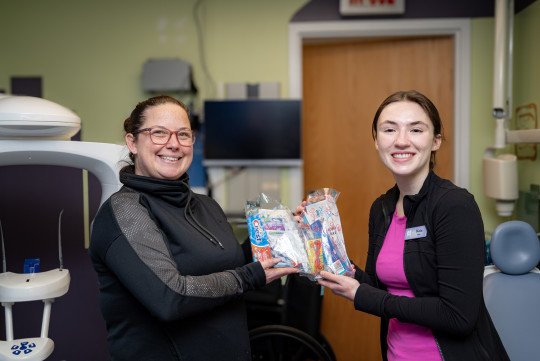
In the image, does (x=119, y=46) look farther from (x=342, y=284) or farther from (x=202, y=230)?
(x=342, y=284)

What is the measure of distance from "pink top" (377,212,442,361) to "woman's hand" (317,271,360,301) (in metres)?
0.08

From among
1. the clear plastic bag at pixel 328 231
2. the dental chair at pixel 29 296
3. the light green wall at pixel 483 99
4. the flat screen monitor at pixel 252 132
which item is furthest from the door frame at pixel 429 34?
the dental chair at pixel 29 296

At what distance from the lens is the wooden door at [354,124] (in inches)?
110

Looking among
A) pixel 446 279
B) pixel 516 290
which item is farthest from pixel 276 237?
pixel 516 290

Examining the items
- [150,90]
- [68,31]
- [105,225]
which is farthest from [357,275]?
[68,31]

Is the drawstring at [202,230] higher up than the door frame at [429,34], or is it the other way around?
the door frame at [429,34]

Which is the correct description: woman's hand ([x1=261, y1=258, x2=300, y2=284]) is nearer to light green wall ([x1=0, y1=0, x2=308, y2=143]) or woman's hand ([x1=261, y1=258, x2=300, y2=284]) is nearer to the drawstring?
the drawstring

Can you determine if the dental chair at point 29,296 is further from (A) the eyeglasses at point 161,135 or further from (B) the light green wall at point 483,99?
(B) the light green wall at point 483,99

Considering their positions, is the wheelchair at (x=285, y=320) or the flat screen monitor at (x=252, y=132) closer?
the wheelchair at (x=285, y=320)

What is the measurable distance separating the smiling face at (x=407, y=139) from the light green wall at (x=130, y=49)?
163cm

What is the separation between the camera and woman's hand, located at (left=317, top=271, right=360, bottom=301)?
1162 millimetres

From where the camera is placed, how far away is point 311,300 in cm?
225

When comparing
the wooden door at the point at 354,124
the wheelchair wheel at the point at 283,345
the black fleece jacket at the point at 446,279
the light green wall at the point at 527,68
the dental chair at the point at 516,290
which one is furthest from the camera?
the wooden door at the point at 354,124

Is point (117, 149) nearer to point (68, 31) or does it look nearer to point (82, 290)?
point (82, 290)
